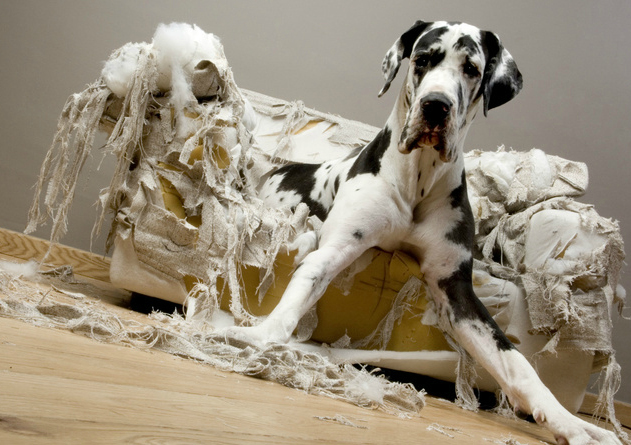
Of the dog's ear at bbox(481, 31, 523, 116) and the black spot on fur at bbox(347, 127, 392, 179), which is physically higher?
the dog's ear at bbox(481, 31, 523, 116)

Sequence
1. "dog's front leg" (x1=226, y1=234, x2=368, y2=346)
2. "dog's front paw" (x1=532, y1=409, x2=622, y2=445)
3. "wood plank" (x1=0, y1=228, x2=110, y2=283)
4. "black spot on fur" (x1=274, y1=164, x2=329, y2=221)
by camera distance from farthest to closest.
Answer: "wood plank" (x1=0, y1=228, x2=110, y2=283) → "black spot on fur" (x1=274, y1=164, x2=329, y2=221) → "dog's front leg" (x1=226, y1=234, x2=368, y2=346) → "dog's front paw" (x1=532, y1=409, x2=622, y2=445)

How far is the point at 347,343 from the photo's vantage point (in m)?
1.68

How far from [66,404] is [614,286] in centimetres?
161

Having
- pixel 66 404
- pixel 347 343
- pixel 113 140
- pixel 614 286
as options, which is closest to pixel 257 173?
pixel 113 140

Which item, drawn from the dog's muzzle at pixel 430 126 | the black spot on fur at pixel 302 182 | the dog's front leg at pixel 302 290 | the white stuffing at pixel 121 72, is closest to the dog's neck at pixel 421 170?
the dog's muzzle at pixel 430 126

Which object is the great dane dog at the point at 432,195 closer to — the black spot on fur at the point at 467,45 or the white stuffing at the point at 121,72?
the black spot on fur at the point at 467,45

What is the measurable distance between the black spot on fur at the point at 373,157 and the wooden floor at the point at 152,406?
758 mm

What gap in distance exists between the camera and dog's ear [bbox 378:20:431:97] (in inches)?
65.8

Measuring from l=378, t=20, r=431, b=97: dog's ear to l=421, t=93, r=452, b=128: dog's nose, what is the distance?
0.87ft

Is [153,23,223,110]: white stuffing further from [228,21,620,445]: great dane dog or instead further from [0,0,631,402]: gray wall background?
[0,0,631,402]: gray wall background

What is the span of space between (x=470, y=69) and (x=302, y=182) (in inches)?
33.6

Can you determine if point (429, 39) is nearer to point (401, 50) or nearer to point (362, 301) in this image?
point (401, 50)

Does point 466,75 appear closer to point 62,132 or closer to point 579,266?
point 579,266

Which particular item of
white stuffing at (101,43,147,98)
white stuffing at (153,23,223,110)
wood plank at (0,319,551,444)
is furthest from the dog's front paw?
white stuffing at (101,43,147,98)
